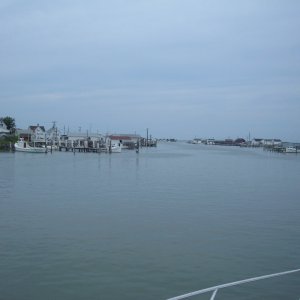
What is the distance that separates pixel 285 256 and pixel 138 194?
1310 cm

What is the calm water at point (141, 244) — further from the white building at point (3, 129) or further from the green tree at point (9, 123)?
the green tree at point (9, 123)

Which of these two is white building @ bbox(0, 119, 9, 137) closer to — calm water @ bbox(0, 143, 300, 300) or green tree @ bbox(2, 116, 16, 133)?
green tree @ bbox(2, 116, 16, 133)

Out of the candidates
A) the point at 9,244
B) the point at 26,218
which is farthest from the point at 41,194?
the point at 9,244

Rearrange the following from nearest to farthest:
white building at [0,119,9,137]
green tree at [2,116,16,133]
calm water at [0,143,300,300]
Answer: calm water at [0,143,300,300] < white building at [0,119,9,137] < green tree at [2,116,16,133]

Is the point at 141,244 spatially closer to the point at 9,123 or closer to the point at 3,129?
the point at 3,129

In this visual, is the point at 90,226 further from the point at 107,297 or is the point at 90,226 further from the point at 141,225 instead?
the point at 107,297

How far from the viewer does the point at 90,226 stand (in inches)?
617

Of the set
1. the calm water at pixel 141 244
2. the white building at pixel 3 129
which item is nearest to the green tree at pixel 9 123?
the white building at pixel 3 129

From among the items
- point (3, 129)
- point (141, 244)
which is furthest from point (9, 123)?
point (141, 244)

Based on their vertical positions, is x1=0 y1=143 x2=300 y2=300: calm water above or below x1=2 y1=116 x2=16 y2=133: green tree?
below

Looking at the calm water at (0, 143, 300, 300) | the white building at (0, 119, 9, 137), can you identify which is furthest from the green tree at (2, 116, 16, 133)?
the calm water at (0, 143, 300, 300)

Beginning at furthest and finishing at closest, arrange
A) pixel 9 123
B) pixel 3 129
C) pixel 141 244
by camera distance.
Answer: pixel 9 123
pixel 3 129
pixel 141 244

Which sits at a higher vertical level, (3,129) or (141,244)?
(3,129)

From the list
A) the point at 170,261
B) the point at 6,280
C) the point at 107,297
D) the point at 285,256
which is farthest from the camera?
the point at 285,256
